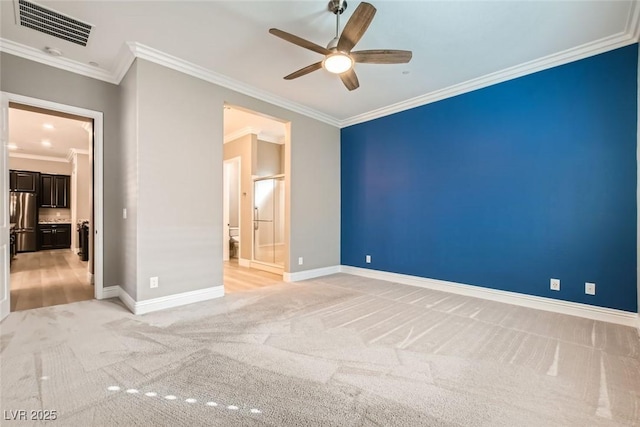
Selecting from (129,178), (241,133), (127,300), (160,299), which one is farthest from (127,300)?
(241,133)

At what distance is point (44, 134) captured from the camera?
260 inches

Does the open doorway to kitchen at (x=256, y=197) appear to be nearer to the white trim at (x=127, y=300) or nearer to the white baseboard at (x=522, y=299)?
the white trim at (x=127, y=300)

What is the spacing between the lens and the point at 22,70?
315 centimetres

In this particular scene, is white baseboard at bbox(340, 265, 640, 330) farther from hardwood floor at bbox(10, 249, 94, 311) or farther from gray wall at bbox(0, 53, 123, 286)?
hardwood floor at bbox(10, 249, 94, 311)

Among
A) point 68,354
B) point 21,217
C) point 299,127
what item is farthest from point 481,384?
point 21,217

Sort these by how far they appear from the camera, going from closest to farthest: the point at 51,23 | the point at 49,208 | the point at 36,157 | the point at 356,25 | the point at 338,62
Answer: the point at 356,25
the point at 338,62
the point at 51,23
the point at 36,157
the point at 49,208

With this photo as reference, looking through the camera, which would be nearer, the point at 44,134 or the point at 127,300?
the point at 127,300

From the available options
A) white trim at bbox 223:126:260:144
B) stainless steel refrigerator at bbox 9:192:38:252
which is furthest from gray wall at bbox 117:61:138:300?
stainless steel refrigerator at bbox 9:192:38:252

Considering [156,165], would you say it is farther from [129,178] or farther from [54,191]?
[54,191]

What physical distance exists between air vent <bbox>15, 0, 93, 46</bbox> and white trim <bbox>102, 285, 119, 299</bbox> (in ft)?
9.55

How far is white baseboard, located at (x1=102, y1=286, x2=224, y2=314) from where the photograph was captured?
126 inches

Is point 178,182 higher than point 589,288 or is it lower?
higher

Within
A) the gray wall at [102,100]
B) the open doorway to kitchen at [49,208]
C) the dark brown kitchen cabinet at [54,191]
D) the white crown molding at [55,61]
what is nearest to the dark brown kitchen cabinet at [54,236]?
the open doorway to kitchen at [49,208]

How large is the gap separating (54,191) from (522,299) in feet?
41.1
